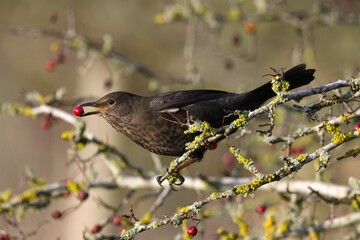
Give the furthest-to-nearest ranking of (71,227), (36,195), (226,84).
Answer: (71,227) → (226,84) → (36,195)

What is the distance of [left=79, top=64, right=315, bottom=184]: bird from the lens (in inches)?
163

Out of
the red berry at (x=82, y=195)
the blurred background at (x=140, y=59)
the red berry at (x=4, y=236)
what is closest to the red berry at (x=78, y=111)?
the red berry at (x=82, y=195)

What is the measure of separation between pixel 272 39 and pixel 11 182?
6449mm

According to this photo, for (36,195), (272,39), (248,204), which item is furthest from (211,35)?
(272,39)

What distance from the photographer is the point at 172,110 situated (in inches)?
170

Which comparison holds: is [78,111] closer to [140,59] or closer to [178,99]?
[178,99]

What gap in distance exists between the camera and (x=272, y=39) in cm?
1057

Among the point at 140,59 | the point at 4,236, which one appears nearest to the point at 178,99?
the point at 4,236

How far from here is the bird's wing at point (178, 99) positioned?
4.36m

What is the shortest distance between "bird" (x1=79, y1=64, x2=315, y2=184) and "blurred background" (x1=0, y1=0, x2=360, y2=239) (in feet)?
5.14

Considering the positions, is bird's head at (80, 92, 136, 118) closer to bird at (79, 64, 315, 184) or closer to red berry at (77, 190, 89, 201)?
bird at (79, 64, 315, 184)

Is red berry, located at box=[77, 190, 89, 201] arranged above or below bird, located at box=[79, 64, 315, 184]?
below

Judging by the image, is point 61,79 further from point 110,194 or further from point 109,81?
point 109,81

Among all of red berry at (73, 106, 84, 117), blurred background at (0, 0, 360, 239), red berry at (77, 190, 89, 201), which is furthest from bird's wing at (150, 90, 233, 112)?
blurred background at (0, 0, 360, 239)
